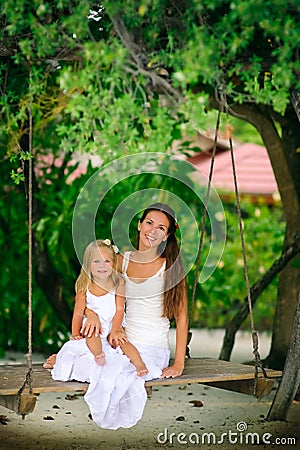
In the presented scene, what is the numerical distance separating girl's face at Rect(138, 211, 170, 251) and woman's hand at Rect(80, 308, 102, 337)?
448 mm

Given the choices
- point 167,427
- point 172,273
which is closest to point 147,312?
point 172,273

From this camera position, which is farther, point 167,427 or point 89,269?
point 167,427

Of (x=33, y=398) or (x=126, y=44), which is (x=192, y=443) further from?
(x=126, y=44)

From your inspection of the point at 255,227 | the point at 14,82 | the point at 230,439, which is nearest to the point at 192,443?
the point at 230,439

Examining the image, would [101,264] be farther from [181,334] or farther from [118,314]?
[181,334]

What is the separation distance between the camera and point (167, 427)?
512 cm

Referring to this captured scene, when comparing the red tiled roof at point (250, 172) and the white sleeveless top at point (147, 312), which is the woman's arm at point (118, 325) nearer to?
the white sleeveless top at point (147, 312)

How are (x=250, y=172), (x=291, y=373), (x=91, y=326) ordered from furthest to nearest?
(x=250, y=172) < (x=291, y=373) < (x=91, y=326)

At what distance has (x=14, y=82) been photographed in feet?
16.4

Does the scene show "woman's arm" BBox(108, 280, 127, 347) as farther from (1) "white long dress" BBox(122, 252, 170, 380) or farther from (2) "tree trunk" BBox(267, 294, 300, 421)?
(2) "tree trunk" BBox(267, 294, 300, 421)

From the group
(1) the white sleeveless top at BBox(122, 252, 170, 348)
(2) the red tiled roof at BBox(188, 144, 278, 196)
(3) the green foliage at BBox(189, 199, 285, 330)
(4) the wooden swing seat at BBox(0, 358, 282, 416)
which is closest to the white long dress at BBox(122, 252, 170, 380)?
(1) the white sleeveless top at BBox(122, 252, 170, 348)

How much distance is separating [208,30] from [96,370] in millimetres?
1525

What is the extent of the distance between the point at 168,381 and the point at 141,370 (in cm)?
13

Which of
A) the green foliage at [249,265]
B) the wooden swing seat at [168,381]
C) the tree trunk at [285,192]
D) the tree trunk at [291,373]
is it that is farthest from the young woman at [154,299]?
the green foliage at [249,265]
